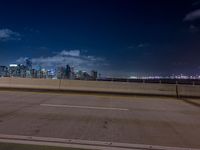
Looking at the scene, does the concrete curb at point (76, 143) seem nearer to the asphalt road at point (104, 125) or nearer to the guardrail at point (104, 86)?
the asphalt road at point (104, 125)

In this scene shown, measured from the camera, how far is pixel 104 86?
77.5 ft

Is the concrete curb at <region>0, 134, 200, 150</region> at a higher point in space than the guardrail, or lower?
lower

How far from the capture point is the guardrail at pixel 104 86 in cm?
2134

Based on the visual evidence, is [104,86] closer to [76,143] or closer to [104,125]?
[104,125]

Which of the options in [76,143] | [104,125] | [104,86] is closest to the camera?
[76,143]

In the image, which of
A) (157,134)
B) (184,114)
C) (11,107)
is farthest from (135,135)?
(11,107)

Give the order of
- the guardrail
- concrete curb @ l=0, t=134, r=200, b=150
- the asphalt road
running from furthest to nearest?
1. the guardrail
2. the asphalt road
3. concrete curb @ l=0, t=134, r=200, b=150

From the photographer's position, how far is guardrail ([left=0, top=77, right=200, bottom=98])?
70.0 feet

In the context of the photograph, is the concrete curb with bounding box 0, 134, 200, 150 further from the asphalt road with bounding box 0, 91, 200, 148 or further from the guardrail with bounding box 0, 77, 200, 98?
the guardrail with bounding box 0, 77, 200, 98

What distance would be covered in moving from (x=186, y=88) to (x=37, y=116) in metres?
14.8

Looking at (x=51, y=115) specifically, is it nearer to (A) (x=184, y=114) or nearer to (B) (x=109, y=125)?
(B) (x=109, y=125)

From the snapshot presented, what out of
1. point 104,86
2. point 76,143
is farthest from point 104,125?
point 104,86

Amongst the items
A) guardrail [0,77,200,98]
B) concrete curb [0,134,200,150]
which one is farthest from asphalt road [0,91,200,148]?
guardrail [0,77,200,98]

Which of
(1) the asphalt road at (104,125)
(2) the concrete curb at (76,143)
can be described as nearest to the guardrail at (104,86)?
(1) the asphalt road at (104,125)
